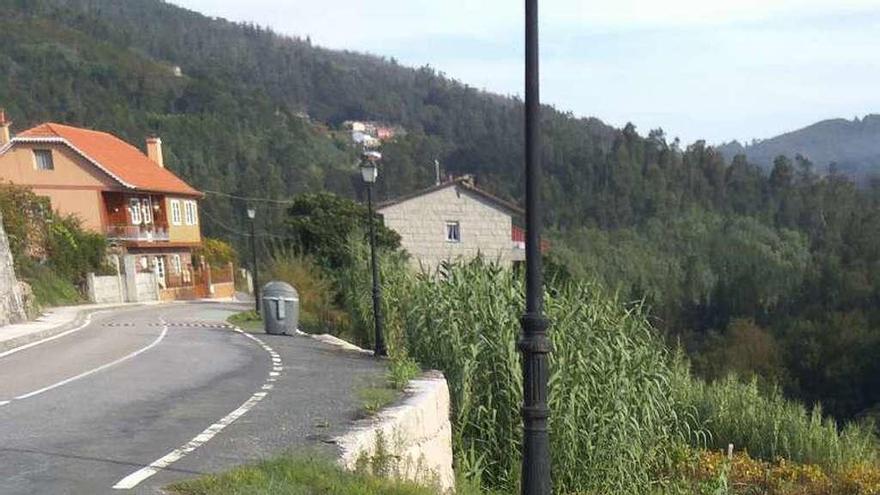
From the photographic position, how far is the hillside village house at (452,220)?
46250 millimetres

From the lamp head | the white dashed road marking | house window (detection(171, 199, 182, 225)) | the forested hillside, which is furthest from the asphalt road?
the forested hillside

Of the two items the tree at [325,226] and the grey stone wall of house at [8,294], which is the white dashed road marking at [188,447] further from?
the tree at [325,226]

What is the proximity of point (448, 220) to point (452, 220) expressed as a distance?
0.23 meters

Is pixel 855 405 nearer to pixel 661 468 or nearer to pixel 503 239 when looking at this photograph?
pixel 503 239

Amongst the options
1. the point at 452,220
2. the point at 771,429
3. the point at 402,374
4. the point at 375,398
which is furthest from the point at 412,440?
the point at 452,220

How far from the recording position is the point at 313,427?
8.11 metres

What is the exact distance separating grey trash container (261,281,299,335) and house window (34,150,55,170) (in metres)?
29.7

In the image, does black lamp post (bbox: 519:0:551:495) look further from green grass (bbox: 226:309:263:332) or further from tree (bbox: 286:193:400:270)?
tree (bbox: 286:193:400:270)

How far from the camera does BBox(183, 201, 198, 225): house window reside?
50391 mm

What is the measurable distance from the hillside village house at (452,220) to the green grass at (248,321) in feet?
66.9

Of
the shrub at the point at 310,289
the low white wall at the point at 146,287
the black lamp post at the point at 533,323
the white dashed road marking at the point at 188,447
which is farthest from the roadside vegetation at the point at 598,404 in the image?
the low white wall at the point at 146,287

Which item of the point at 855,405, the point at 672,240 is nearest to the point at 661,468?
the point at 855,405

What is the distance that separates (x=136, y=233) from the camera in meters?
43.4

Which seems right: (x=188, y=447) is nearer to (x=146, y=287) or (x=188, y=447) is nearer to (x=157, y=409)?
→ (x=157, y=409)
